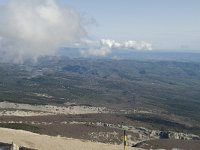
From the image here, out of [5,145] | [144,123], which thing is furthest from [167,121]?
[5,145]

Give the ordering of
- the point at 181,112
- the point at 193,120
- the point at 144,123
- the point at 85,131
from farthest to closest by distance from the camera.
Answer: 1. the point at 181,112
2. the point at 193,120
3. the point at 144,123
4. the point at 85,131

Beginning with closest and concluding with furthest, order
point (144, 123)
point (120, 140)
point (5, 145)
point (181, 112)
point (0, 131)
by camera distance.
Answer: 1. point (5, 145)
2. point (0, 131)
3. point (120, 140)
4. point (144, 123)
5. point (181, 112)

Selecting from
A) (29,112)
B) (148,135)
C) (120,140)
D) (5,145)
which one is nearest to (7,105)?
(29,112)

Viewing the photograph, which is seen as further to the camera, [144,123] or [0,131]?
[144,123]

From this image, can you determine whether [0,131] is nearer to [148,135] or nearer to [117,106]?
[148,135]

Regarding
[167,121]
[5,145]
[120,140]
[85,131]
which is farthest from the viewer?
[167,121]

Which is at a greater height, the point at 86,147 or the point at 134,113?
the point at 134,113

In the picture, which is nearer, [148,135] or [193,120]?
[148,135]

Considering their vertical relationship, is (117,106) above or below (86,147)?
above

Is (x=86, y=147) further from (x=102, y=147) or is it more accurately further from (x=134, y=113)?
(x=134, y=113)
